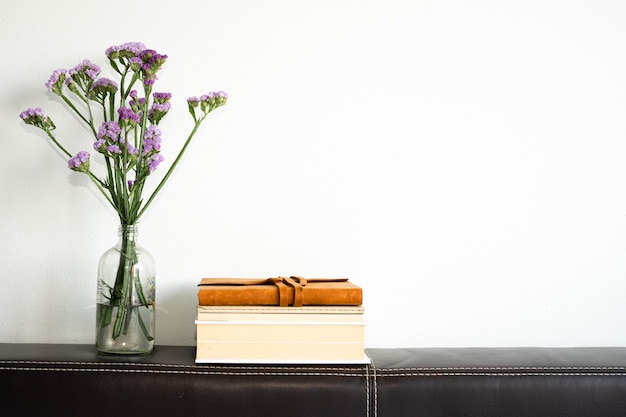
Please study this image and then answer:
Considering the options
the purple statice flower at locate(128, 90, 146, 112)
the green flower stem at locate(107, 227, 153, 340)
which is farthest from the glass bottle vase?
the purple statice flower at locate(128, 90, 146, 112)

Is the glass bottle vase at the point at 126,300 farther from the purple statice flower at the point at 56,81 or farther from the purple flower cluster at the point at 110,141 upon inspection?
the purple statice flower at the point at 56,81

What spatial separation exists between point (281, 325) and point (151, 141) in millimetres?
423

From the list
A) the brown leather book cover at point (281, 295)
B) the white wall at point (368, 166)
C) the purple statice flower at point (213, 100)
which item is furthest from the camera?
the white wall at point (368, 166)

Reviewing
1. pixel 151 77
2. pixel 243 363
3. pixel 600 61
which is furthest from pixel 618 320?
pixel 151 77

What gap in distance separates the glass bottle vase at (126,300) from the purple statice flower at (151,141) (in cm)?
16

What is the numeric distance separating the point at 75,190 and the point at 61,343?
0.33 metres

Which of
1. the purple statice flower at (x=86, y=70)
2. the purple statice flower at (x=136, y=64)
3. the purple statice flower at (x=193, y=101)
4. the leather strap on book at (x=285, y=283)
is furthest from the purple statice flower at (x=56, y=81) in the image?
the leather strap on book at (x=285, y=283)

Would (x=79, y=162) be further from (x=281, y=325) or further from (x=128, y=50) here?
(x=281, y=325)

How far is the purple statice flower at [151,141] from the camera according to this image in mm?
1378

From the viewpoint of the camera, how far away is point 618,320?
1.66m

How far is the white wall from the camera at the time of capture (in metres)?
1.58

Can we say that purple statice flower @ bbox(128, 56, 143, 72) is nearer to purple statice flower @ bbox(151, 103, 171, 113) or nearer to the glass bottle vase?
purple statice flower @ bbox(151, 103, 171, 113)

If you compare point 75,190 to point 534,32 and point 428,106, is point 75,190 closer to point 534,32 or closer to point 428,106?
point 428,106

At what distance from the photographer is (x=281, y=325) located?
134 centimetres
